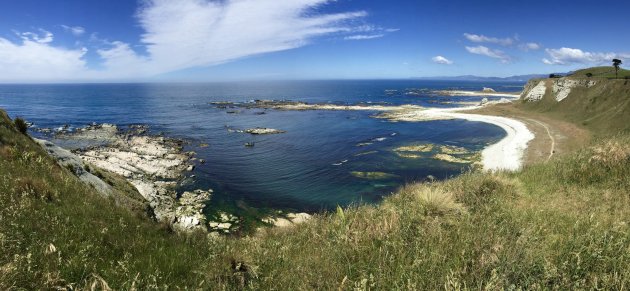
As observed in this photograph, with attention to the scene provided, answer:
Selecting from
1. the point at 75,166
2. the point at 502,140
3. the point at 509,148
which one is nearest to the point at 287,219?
the point at 75,166

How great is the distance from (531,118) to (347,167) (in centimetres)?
5455

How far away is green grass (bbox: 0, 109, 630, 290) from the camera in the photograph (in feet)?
11.8

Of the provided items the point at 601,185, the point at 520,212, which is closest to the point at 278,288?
the point at 520,212

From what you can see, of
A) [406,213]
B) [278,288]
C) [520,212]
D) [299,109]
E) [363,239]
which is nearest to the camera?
[278,288]

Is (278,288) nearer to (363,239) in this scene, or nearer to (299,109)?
(363,239)

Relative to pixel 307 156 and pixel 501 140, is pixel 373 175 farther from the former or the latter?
pixel 501 140

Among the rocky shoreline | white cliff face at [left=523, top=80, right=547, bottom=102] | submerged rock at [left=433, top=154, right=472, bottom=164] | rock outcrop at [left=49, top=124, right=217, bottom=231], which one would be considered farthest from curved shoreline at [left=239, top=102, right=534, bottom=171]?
rock outcrop at [left=49, top=124, right=217, bottom=231]

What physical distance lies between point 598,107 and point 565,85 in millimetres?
15909

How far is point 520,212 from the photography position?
7.02 meters

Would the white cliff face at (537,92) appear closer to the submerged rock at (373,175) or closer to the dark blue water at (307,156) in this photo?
the dark blue water at (307,156)

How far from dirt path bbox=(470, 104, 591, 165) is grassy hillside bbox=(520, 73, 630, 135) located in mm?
1972

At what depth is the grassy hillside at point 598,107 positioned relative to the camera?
1890 inches

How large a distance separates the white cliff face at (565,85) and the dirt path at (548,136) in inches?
229

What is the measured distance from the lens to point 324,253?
508cm
